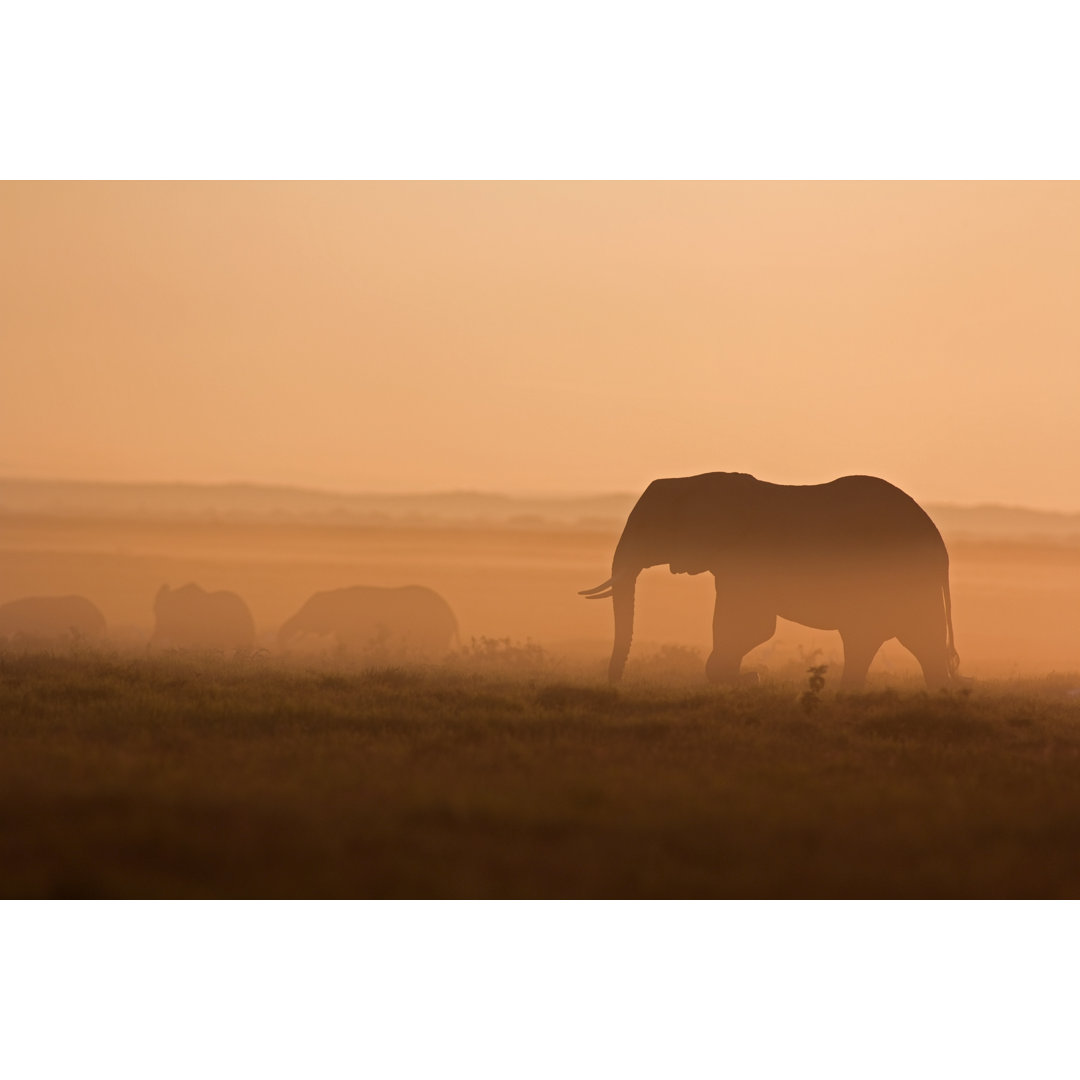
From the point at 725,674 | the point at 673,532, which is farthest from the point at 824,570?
the point at 673,532

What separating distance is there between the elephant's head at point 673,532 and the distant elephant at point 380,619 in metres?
4.81

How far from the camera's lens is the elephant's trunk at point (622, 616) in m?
14.2

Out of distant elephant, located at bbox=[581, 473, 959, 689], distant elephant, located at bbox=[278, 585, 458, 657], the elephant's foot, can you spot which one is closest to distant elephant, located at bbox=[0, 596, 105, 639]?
distant elephant, located at bbox=[278, 585, 458, 657]

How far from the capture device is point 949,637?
14.0 meters

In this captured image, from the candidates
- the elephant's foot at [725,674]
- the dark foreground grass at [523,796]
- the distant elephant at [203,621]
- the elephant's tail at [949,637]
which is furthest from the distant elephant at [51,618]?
the elephant's tail at [949,637]

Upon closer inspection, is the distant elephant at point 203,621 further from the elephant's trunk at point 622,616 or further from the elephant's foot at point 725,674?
the elephant's foot at point 725,674

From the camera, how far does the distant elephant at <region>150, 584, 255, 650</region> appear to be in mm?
18531

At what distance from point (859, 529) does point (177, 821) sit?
889 centimetres

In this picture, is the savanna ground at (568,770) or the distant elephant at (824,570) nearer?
the savanna ground at (568,770)

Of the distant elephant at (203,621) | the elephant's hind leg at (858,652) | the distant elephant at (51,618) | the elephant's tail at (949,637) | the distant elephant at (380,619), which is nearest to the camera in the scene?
the elephant's hind leg at (858,652)

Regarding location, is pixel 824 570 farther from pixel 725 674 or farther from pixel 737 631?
pixel 725 674

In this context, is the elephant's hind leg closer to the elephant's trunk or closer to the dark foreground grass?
the dark foreground grass

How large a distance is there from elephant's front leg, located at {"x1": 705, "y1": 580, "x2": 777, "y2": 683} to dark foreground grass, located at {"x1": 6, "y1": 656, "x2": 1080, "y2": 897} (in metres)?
2.24

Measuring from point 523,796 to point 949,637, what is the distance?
7.63 m
